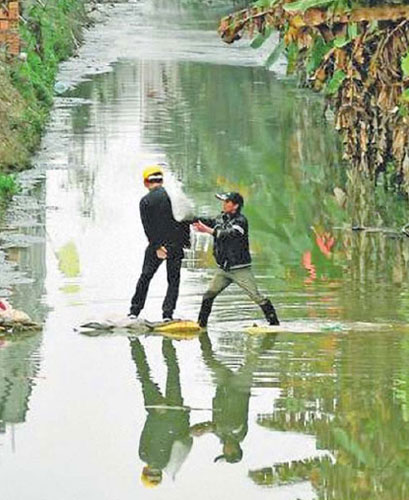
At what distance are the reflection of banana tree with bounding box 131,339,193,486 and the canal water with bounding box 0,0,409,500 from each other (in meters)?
0.02

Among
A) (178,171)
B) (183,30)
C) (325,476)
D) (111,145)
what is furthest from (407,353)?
(183,30)

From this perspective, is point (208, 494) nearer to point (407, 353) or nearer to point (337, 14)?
point (407, 353)

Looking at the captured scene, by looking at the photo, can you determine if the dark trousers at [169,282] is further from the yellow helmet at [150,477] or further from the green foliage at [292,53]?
the green foliage at [292,53]

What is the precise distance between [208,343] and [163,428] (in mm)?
3130

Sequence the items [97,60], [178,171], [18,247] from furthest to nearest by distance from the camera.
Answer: [97,60]
[178,171]
[18,247]

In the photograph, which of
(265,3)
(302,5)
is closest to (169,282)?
(302,5)

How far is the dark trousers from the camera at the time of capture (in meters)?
15.7

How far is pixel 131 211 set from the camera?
79.2 feet

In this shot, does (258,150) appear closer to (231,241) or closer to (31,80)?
(31,80)

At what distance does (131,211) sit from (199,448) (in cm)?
1314

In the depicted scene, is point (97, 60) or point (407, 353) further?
point (97, 60)

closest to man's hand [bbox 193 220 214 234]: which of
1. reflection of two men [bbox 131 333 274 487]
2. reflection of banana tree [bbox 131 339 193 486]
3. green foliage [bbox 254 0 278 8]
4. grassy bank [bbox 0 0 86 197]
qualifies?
reflection of two men [bbox 131 333 274 487]

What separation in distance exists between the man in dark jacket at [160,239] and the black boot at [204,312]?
0.37 metres

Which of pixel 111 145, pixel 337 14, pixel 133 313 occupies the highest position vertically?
pixel 337 14
